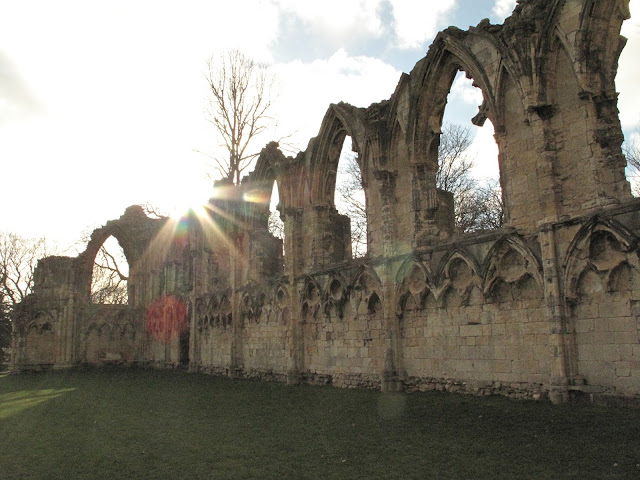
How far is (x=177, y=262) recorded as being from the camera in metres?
22.7

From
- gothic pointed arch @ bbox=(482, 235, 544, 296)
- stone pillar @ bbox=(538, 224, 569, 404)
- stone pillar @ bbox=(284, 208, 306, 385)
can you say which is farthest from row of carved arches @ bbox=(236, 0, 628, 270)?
stone pillar @ bbox=(284, 208, 306, 385)

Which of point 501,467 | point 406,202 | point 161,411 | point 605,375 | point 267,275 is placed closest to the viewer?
point 501,467

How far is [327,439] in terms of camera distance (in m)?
6.32

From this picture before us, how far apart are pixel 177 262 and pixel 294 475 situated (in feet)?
61.3

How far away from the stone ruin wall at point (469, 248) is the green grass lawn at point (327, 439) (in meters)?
0.76

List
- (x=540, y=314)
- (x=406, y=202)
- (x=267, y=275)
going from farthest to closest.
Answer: (x=267, y=275), (x=406, y=202), (x=540, y=314)

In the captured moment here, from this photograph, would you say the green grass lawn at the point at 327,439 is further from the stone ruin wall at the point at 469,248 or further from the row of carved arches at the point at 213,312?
the row of carved arches at the point at 213,312

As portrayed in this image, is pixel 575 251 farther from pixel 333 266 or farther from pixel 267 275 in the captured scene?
pixel 267 275

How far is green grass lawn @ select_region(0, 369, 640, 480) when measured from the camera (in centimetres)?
489

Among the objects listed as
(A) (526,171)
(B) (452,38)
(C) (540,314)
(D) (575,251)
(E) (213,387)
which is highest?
(B) (452,38)

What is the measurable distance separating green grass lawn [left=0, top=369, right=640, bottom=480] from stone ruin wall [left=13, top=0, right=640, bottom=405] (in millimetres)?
756

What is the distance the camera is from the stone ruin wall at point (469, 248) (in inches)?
288

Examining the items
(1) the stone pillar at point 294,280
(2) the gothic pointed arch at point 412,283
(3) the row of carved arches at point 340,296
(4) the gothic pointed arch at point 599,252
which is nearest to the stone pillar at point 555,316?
(4) the gothic pointed arch at point 599,252

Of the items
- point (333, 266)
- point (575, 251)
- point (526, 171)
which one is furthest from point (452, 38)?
point (333, 266)
